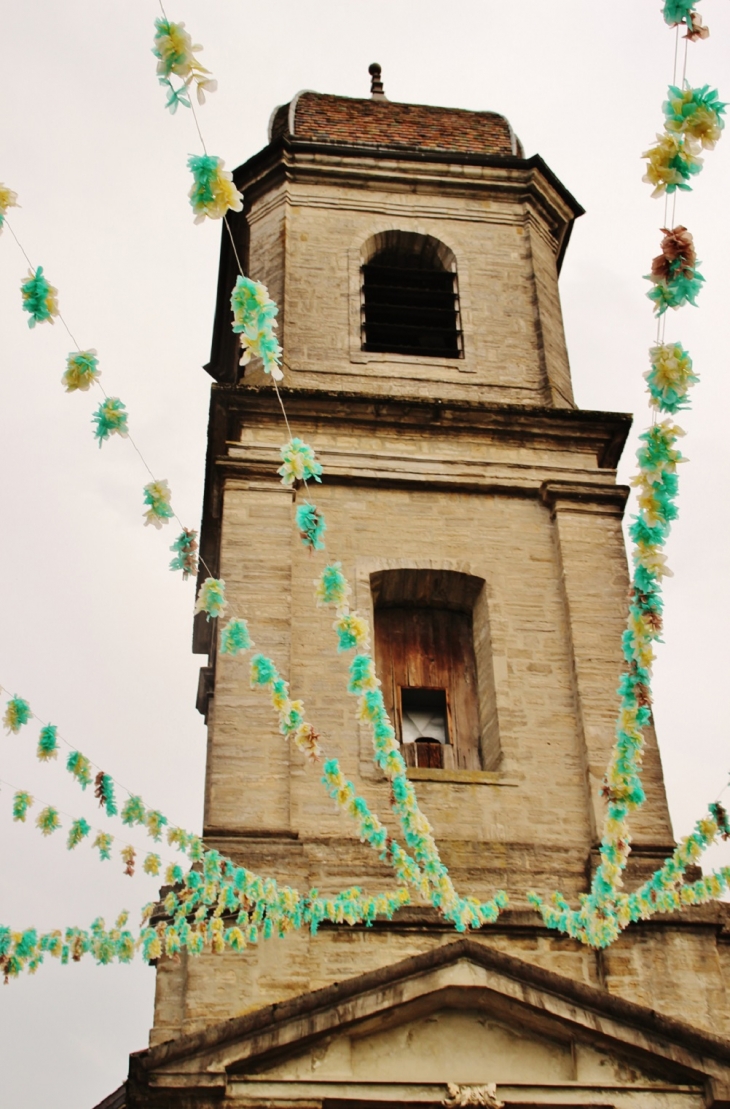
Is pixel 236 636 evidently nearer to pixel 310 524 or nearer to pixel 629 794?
pixel 310 524

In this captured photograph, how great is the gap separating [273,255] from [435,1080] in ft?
33.7

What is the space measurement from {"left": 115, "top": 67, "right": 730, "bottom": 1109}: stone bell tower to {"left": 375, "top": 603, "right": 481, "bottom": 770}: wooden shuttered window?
0.02m

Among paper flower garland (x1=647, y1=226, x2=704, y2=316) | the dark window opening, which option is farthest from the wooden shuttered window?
paper flower garland (x1=647, y1=226, x2=704, y2=316)

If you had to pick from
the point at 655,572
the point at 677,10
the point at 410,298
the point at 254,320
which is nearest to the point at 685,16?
the point at 677,10

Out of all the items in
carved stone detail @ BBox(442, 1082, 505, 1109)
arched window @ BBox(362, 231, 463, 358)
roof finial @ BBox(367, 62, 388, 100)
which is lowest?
carved stone detail @ BBox(442, 1082, 505, 1109)

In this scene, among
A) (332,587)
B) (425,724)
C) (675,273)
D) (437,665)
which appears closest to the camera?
(675,273)

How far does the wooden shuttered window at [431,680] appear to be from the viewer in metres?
12.3

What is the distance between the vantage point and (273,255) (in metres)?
16.5

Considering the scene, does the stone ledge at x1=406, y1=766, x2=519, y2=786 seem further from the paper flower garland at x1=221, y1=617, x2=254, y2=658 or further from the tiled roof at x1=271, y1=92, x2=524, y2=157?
the tiled roof at x1=271, y1=92, x2=524, y2=157

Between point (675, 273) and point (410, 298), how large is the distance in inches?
387

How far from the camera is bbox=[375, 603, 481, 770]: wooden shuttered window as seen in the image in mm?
12328

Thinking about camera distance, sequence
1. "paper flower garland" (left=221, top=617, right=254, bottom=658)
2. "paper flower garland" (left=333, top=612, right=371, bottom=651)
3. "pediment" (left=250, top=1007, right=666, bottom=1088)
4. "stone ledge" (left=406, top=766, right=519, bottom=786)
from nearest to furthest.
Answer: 1. "pediment" (left=250, top=1007, right=666, bottom=1088)
2. "paper flower garland" (left=333, top=612, right=371, bottom=651)
3. "paper flower garland" (left=221, top=617, right=254, bottom=658)
4. "stone ledge" (left=406, top=766, right=519, bottom=786)

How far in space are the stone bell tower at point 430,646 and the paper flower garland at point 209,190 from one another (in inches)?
199

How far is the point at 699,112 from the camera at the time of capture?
21.6ft
